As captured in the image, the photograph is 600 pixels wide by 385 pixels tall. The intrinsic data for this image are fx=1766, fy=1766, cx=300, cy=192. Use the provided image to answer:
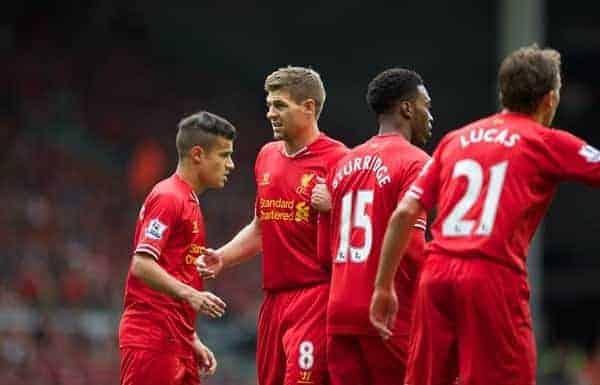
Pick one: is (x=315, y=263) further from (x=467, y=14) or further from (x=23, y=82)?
(x=467, y=14)

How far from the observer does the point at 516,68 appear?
24.9 ft

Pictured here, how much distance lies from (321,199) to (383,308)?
1.38 meters

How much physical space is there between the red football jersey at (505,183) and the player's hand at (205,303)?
1.75 m

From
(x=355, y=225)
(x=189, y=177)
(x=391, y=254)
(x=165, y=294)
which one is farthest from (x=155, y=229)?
(x=391, y=254)

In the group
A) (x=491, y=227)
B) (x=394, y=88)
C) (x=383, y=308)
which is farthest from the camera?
(x=394, y=88)

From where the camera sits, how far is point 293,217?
30.9 feet

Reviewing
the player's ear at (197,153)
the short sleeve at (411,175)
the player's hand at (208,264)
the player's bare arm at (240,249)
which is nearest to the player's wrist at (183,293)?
the player's hand at (208,264)

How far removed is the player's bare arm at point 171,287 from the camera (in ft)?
29.6

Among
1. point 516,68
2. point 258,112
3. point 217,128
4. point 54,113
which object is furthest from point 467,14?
point 516,68

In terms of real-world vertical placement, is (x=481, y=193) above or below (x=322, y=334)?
above

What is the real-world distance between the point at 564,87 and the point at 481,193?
2167 cm

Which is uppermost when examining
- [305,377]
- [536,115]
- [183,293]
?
[536,115]

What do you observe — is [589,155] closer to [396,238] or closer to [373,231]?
[396,238]

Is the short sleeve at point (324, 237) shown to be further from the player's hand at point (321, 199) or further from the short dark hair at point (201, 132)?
the short dark hair at point (201, 132)
